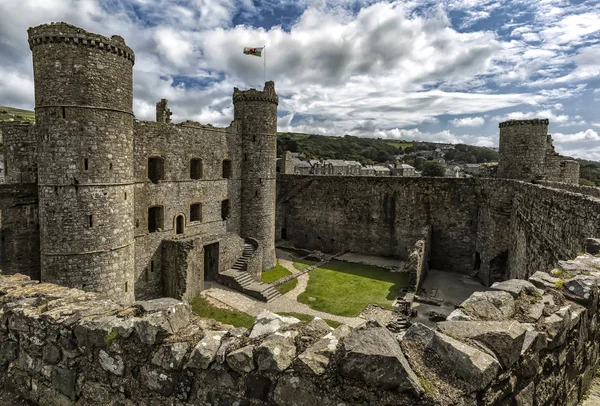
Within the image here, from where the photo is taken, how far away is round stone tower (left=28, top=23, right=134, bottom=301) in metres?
13.2

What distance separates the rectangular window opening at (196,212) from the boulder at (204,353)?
59.8 ft

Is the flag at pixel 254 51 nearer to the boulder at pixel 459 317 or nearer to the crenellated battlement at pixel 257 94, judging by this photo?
the crenellated battlement at pixel 257 94

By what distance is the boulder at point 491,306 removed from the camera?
3.77 metres

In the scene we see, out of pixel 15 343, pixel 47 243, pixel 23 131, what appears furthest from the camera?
pixel 23 131

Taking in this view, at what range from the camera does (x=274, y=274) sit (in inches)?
888

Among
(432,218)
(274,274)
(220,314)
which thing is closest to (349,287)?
(274,274)

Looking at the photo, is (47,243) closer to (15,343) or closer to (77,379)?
(15,343)

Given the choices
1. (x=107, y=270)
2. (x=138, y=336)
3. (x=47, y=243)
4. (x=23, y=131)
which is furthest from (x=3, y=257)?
(x=138, y=336)

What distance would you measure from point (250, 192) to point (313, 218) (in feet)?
23.0

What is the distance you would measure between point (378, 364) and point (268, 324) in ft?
4.32

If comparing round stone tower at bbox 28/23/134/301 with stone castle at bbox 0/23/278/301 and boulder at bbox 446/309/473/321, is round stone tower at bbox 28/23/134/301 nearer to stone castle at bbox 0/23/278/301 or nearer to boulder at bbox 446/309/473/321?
stone castle at bbox 0/23/278/301

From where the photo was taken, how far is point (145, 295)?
18016 millimetres

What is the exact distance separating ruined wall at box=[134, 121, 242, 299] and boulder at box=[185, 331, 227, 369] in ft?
50.6

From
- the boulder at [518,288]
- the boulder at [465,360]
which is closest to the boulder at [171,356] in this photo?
the boulder at [465,360]
